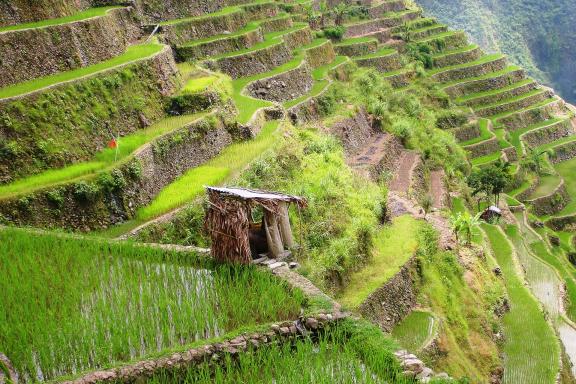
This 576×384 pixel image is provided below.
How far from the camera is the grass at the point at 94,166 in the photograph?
1323 cm

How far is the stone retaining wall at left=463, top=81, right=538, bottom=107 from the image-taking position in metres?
44.2

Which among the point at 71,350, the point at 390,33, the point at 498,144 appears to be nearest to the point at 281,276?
the point at 71,350

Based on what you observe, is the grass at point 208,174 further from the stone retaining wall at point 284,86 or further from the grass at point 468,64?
the grass at point 468,64

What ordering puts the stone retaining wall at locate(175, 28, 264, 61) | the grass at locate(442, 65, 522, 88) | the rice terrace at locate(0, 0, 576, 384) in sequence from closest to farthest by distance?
the rice terrace at locate(0, 0, 576, 384)
the stone retaining wall at locate(175, 28, 264, 61)
the grass at locate(442, 65, 522, 88)

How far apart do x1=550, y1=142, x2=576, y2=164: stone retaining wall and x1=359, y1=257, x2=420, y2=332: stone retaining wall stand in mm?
31228

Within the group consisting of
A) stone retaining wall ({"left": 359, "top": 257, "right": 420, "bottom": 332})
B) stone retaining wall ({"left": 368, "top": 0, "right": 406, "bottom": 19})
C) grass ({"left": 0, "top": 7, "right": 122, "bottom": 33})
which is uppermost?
grass ({"left": 0, "top": 7, "right": 122, "bottom": 33})

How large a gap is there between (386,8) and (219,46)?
25.3m

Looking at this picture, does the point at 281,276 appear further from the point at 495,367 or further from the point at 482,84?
the point at 482,84

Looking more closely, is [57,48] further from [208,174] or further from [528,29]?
[528,29]

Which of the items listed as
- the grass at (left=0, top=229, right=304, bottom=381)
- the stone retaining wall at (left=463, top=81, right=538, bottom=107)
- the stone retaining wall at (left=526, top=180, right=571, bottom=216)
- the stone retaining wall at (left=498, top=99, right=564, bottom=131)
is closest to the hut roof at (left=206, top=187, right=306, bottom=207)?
the grass at (left=0, top=229, right=304, bottom=381)

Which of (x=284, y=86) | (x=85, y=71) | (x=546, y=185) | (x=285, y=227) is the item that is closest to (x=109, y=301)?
(x=285, y=227)

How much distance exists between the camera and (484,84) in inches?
1789

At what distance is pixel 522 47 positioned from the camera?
3287 inches

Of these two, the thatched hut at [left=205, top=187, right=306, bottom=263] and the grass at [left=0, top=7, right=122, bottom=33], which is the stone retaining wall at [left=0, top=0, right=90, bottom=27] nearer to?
the grass at [left=0, top=7, right=122, bottom=33]
